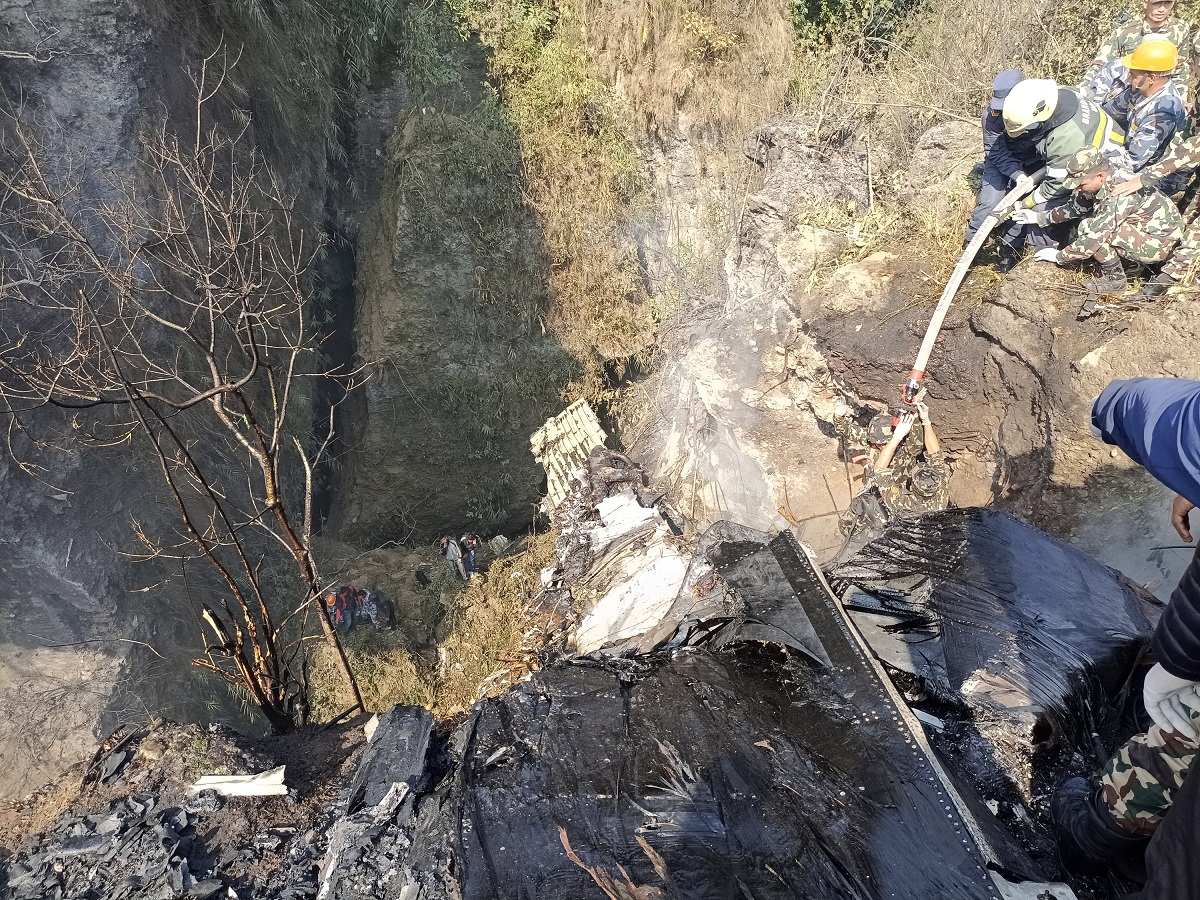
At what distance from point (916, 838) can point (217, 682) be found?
4539 millimetres

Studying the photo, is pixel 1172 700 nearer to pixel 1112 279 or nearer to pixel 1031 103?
pixel 1112 279

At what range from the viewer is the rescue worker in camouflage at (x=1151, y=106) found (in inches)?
142

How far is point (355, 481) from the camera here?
655 cm

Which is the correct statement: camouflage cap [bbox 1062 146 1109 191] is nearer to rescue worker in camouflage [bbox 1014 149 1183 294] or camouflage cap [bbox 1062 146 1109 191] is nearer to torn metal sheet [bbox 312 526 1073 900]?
rescue worker in camouflage [bbox 1014 149 1183 294]

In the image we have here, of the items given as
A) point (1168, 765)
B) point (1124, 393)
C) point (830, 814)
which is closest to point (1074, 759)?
point (1168, 765)

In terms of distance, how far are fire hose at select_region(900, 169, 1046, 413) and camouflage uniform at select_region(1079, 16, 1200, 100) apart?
0.64 metres

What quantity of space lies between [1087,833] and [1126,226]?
3.26m

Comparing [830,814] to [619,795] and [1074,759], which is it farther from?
[1074,759]

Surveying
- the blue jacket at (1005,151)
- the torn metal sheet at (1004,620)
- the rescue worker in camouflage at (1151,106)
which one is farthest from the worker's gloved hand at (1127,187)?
the torn metal sheet at (1004,620)

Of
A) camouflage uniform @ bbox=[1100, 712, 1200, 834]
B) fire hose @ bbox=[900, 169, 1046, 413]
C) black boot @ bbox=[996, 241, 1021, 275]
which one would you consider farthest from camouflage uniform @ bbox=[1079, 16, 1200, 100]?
camouflage uniform @ bbox=[1100, 712, 1200, 834]

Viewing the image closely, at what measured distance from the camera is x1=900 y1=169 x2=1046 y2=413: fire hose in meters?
4.15

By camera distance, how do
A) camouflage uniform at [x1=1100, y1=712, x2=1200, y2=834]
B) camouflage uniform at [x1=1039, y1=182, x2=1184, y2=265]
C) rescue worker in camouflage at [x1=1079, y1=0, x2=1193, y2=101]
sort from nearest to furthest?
camouflage uniform at [x1=1100, y1=712, x2=1200, y2=834], camouflage uniform at [x1=1039, y1=182, x2=1184, y2=265], rescue worker in camouflage at [x1=1079, y1=0, x2=1193, y2=101]

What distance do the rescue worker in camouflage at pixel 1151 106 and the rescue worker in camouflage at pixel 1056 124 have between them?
0.09m

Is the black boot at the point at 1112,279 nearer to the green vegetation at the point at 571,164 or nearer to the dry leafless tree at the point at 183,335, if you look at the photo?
the green vegetation at the point at 571,164
